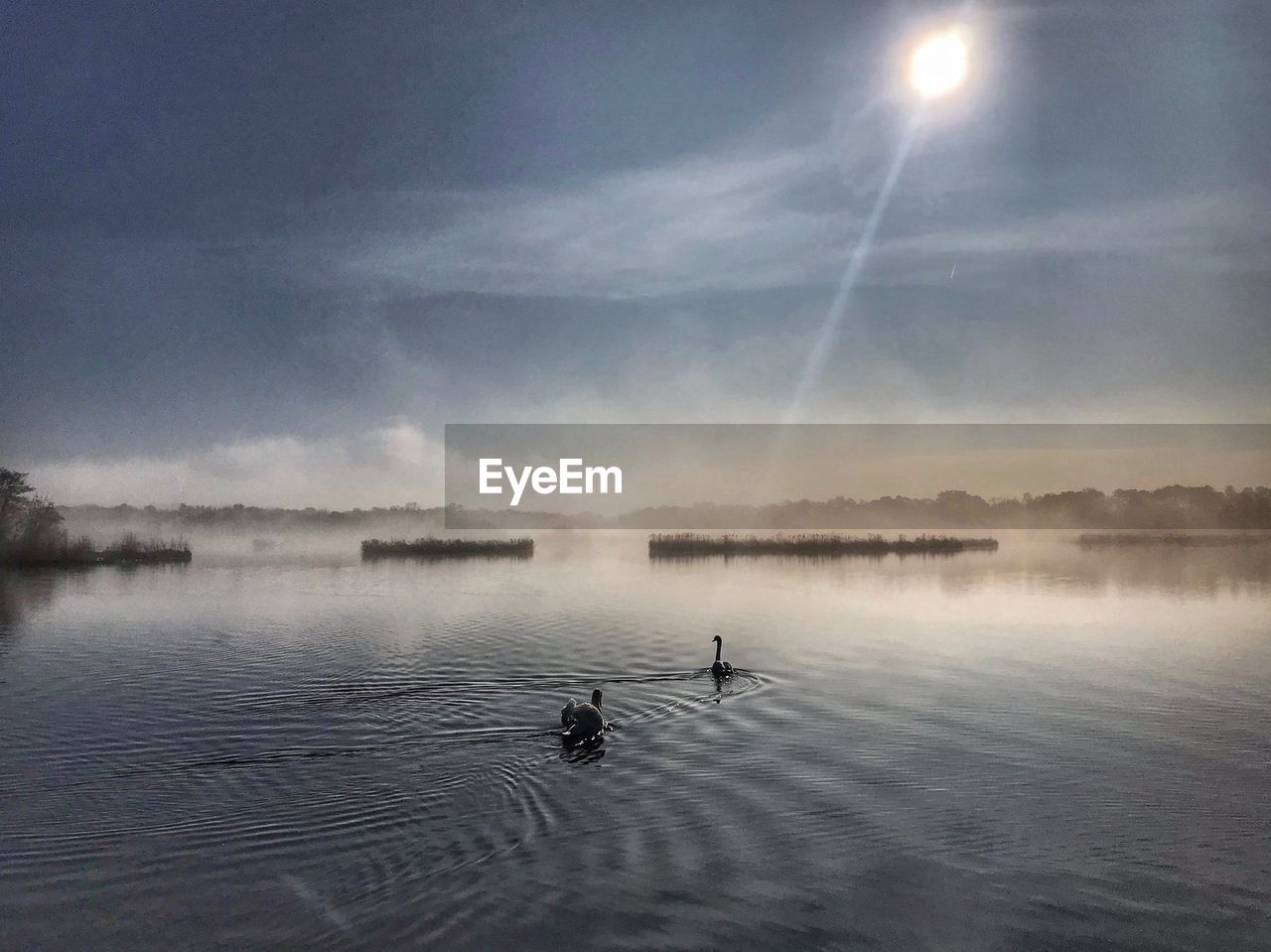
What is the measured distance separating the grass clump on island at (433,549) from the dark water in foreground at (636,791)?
38789 millimetres

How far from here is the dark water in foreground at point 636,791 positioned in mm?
8328

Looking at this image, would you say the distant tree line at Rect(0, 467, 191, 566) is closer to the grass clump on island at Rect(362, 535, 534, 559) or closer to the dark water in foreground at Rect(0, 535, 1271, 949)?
the grass clump on island at Rect(362, 535, 534, 559)

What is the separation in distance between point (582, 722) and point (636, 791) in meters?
2.83

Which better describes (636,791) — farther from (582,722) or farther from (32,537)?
(32,537)

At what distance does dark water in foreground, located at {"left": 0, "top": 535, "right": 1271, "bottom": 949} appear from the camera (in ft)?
27.3

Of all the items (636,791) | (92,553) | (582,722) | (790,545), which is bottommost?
(636,791)

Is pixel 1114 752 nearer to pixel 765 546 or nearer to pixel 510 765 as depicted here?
pixel 510 765

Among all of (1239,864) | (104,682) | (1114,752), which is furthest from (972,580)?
(104,682)

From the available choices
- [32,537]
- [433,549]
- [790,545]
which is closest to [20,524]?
[32,537]

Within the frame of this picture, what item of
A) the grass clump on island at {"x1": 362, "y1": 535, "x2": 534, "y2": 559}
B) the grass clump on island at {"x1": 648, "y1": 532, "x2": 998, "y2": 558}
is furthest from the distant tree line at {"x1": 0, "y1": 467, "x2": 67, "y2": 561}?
the grass clump on island at {"x1": 648, "y1": 532, "x2": 998, "y2": 558}

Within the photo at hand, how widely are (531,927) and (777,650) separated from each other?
1707cm

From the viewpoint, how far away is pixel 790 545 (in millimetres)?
68812

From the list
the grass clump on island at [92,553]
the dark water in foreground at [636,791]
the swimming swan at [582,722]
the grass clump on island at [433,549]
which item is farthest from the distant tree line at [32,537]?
the swimming swan at [582,722]

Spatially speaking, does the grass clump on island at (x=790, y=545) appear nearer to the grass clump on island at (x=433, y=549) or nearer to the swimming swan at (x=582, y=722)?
the grass clump on island at (x=433, y=549)
